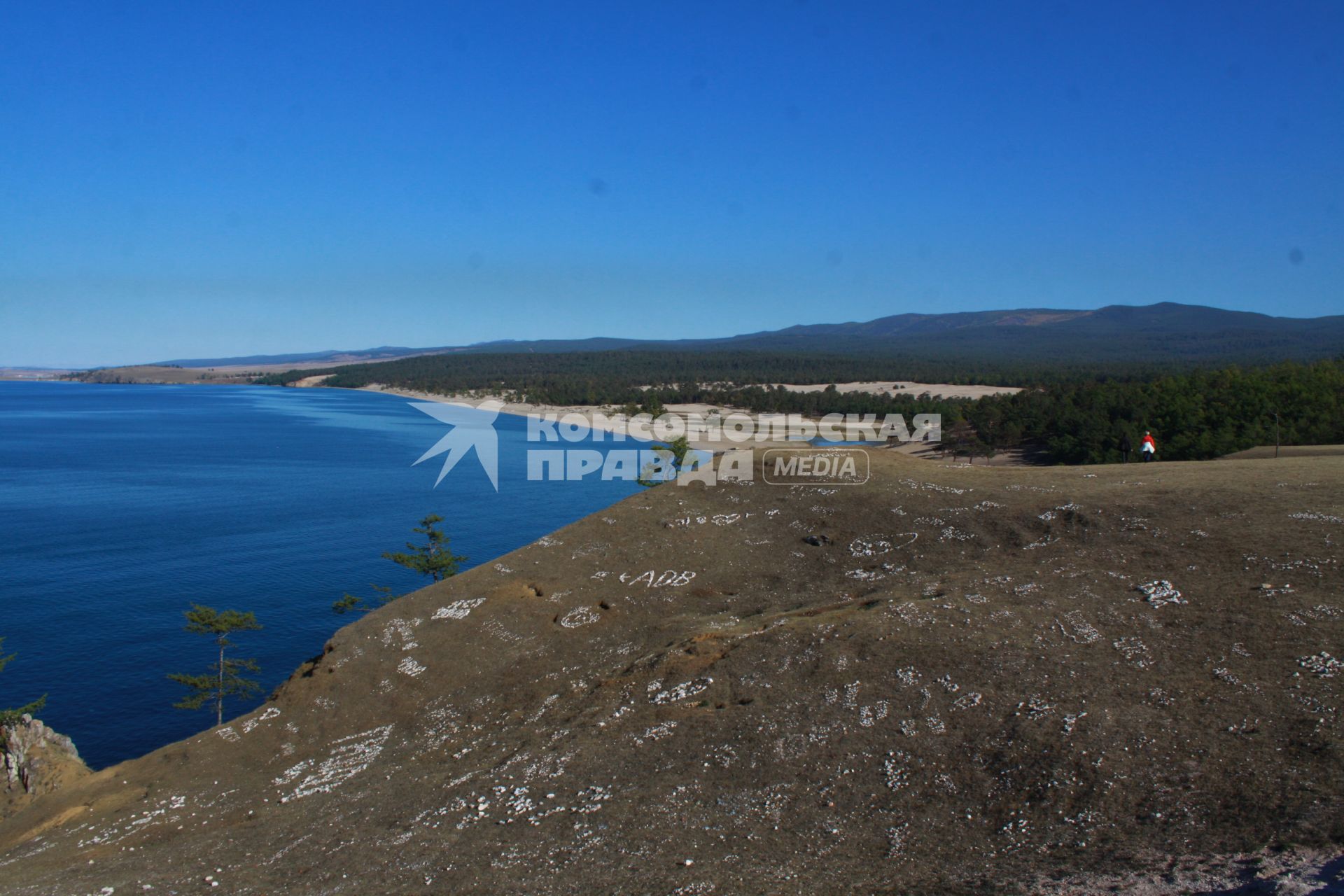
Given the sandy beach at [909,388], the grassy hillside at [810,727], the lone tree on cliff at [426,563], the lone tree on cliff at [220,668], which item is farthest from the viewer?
the sandy beach at [909,388]

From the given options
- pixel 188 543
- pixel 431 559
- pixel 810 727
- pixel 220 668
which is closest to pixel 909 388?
pixel 188 543

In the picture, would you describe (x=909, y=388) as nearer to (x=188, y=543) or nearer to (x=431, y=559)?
(x=188, y=543)

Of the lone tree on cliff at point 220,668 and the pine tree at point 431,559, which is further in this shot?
the pine tree at point 431,559

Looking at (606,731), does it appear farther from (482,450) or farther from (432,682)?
(482,450)

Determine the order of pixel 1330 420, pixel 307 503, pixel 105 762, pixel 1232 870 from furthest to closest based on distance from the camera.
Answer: pixel 307 503, pixel 1330 420, pixel 105 762, pixel 1232 870

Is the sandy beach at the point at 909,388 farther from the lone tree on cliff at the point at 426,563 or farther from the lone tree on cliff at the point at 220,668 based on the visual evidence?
the lone tree on cliff at the point at 220,668

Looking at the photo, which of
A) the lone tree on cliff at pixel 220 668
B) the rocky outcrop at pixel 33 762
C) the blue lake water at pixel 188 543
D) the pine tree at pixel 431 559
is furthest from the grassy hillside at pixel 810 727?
the blue lake water at pixel 188 543

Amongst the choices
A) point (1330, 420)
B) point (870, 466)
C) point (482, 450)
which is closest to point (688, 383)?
point (482, 450)
